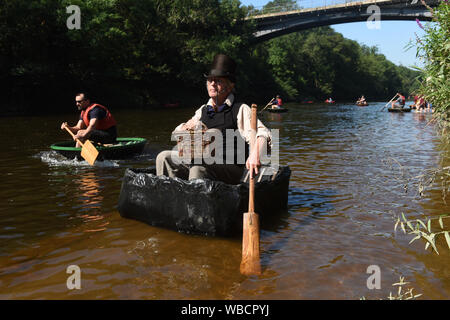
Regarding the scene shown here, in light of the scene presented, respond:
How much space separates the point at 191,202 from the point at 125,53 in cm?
3218

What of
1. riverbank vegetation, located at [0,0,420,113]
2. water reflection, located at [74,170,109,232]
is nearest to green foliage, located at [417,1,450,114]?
riverbank vegetation, located at [0,0,420,113]

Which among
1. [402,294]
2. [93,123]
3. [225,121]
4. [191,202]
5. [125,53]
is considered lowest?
[402,294]

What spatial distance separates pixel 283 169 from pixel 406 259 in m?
2.13

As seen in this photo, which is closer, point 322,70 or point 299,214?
point 299,214

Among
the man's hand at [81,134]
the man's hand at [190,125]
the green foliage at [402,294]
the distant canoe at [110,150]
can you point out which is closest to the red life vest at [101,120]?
the man's hand at [81,134]

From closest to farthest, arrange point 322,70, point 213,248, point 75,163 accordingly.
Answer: point 213,248 < point 75,163 < point 322,70

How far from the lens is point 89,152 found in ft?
27.6

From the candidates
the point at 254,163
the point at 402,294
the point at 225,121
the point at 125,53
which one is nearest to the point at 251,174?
the point at 254,163

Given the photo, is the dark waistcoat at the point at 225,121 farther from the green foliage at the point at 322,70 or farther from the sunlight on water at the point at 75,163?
the green foliage at the point at 322,70

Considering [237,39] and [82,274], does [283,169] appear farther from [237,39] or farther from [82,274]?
[237,39]

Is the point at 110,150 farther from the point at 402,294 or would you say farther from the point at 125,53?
the point at 125,53

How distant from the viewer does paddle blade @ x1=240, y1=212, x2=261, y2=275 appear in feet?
11.7

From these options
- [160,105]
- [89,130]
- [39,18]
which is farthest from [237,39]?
[89,130]

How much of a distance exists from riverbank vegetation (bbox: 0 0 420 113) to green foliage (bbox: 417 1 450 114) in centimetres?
23
